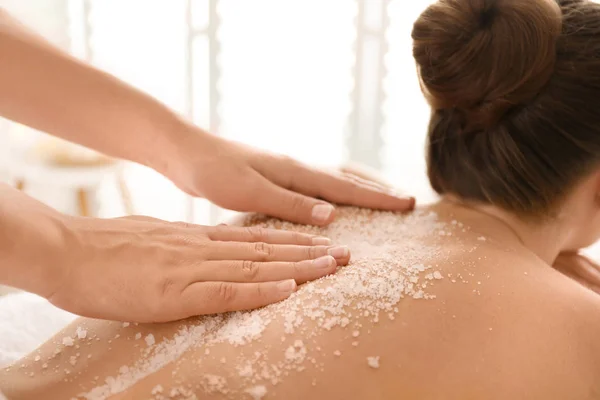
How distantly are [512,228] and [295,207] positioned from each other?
0.36 metres

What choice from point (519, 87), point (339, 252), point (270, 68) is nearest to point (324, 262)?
point (339, 252)

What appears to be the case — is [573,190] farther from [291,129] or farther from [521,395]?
[291,129]

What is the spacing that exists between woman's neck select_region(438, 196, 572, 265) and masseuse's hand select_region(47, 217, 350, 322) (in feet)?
0.74

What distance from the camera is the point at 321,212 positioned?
112 centimetres

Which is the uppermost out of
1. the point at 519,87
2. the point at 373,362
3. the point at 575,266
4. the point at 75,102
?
the point at 519,87

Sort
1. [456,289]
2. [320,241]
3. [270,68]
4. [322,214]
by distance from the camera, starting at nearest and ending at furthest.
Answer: [456,289] → [320,241] → [322,214] → [270,68]

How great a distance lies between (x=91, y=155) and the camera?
2.44 metres

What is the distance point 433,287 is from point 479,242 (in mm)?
147

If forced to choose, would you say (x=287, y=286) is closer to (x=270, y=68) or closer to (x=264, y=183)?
(x=264, y=183)

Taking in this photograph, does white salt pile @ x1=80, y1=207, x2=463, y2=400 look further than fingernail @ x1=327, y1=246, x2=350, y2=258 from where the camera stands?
No

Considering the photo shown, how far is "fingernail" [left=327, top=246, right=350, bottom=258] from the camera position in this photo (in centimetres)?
96

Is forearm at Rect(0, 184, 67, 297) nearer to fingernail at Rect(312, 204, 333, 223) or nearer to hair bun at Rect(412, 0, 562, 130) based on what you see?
fingernail at Rect(312, 204, 333, 223)

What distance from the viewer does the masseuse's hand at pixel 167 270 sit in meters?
0.88

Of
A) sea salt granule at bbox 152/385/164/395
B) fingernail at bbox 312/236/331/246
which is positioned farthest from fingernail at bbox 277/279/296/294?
sea salt granule at bbox 152/385/164/395
